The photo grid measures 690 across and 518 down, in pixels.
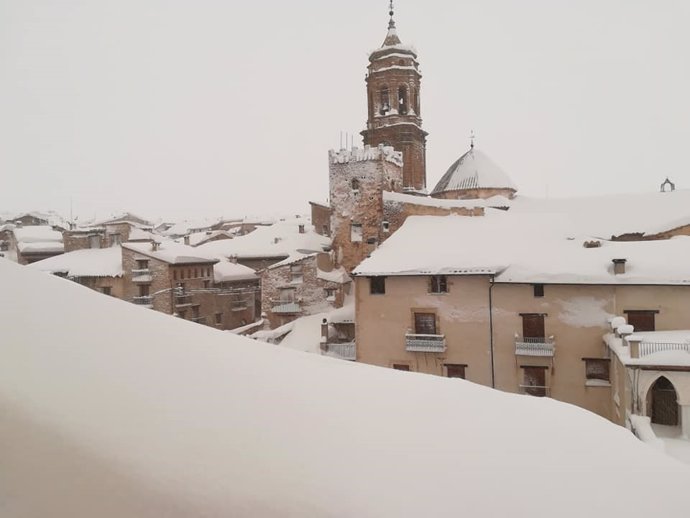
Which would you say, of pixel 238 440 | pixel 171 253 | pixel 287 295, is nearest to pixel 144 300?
pixel 171 253

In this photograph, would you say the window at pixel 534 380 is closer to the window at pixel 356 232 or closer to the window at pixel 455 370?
the window at pixel 455 370

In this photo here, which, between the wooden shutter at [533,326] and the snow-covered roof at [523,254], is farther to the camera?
the wooden shutter at [533,326]

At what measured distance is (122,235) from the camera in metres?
30.5

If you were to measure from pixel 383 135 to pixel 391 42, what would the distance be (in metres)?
6.55

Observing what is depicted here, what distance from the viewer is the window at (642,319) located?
1558 cm

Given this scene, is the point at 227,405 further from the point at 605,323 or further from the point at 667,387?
the point at 605,323

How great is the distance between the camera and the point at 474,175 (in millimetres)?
32406

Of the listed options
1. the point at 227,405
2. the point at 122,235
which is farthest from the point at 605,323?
the point at 122,235

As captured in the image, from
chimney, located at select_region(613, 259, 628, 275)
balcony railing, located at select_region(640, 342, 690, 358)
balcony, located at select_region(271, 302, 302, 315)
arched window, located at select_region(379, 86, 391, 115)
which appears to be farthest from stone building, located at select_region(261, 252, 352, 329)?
balcony railing, located at select_region(640, 342, 690, 358)

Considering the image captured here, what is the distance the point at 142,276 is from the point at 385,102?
19.2 m

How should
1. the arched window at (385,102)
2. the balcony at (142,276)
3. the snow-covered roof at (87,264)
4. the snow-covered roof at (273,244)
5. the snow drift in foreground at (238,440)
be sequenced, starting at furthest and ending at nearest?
the snow-covered roof at (273,244)
the arched window at (385,102)
the snow-covered roof at (87,264)
the balcony at (142,276)
the snow drift in foreground at (238,440)

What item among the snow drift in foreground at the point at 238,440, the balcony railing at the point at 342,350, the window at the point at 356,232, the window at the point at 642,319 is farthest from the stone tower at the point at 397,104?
the snow drift in foreground at the point at 238,440

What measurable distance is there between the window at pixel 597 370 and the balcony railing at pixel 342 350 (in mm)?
8401

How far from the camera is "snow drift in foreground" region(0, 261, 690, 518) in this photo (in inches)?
59.4
